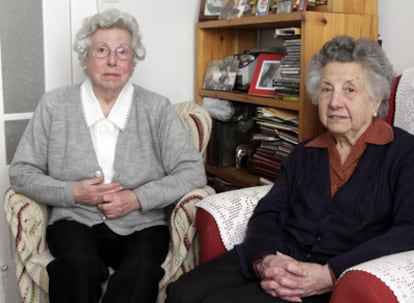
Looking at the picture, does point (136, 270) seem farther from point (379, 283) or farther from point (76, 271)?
point (379, 283)

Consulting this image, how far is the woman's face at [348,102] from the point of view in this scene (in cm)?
166

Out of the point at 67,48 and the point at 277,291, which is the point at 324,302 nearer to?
the point at 277,291

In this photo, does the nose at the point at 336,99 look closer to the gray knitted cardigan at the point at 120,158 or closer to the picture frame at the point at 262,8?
the gray knitted cardigan at the point at 120,158

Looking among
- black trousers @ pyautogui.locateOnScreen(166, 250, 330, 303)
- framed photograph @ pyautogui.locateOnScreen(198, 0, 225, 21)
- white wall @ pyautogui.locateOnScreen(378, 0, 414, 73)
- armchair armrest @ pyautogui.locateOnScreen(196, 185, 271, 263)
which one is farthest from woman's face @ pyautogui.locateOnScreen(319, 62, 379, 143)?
framed photograph @ pyautogui.locateOnScreen(198, 0, 225, 21)

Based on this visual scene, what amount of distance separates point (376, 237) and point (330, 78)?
508mm

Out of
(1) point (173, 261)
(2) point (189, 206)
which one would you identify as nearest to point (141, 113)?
(2) point (189, 206)

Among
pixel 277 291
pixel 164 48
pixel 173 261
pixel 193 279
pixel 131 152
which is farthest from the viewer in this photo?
pixel 164 48

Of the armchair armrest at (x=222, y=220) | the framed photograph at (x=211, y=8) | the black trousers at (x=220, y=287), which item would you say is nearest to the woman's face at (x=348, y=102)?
the armchair armrest at (x=222, y=220)

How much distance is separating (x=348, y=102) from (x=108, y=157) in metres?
0.89

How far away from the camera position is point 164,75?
297 centimetres

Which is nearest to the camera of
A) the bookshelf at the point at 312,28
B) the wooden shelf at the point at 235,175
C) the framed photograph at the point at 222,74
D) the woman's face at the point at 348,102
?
the woman's face at the point at 348,102

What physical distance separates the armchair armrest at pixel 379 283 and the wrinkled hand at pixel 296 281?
0.15 m

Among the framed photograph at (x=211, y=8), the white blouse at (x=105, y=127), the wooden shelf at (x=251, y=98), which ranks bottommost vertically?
the white blouse at (x=105, y=127)

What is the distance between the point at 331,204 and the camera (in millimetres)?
1642
